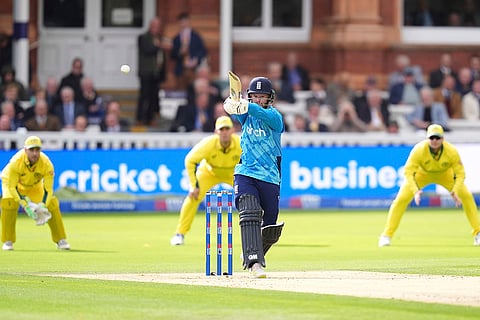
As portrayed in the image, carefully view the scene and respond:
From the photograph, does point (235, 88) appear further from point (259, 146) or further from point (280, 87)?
point (280, 87)

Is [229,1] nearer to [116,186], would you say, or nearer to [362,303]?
[116,186]

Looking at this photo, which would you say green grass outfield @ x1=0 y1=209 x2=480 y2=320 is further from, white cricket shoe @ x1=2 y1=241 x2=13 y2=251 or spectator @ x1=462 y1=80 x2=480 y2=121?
spectator @ x1=462 y1=80 x2=480 y2=121

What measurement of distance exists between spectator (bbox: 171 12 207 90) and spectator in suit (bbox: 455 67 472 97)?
5530 mm

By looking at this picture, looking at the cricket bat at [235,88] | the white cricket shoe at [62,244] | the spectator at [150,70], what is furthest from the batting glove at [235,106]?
the spectator at [150,70]

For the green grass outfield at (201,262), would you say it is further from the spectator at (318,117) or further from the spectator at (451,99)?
the spectator at (451,99)

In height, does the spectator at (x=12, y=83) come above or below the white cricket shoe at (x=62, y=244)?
above

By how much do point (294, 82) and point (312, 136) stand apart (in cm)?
345

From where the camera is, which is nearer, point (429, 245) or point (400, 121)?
point (429, 245)

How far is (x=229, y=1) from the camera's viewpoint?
30.1 metres

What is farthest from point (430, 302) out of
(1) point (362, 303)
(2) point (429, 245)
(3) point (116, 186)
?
(3) point (116, 186)

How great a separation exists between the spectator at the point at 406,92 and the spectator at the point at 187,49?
4098 millimetres

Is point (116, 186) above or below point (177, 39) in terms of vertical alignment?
below

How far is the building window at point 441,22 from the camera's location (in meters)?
33.5

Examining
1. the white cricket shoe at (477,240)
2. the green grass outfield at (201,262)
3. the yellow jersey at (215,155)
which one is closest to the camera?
the green grass outfield at (201,262)
